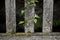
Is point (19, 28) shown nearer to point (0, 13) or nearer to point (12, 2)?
point (0, 13)

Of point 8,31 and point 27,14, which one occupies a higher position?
point 27,14

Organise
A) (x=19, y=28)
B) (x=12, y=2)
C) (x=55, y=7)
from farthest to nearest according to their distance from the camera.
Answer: (x=55, y=7)
(x=19, y=28)
(x=12, y=2)

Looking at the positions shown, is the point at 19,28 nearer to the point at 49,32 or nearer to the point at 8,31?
the point at 8,31

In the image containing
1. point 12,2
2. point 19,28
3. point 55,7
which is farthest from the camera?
point 55,7

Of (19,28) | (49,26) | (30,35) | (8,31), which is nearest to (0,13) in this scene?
(19,28)

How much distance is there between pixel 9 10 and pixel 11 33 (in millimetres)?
297

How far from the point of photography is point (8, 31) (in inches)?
72.6

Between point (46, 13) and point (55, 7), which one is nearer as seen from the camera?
point (46, 13)

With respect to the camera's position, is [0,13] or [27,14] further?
[0,13]

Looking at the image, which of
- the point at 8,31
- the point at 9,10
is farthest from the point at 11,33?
the point at 9,10

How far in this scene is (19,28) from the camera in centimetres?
219

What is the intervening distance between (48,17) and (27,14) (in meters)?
0.27

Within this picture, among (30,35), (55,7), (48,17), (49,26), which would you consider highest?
(55,7)

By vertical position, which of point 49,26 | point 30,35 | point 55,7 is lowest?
point 30,35
